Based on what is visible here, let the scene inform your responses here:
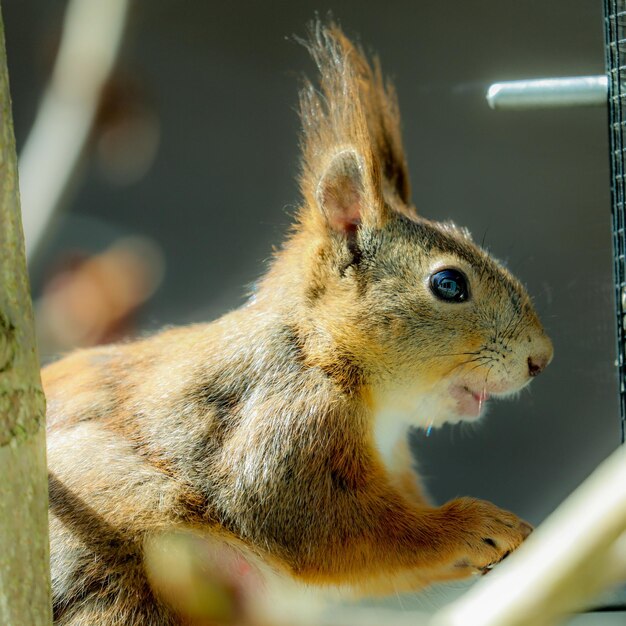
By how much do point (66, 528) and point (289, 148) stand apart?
6.30 ft

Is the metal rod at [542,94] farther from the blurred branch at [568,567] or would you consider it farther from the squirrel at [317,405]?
the blurred branch at [568,567]

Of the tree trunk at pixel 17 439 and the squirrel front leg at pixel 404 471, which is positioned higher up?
the tree trunk at pixel 17 439

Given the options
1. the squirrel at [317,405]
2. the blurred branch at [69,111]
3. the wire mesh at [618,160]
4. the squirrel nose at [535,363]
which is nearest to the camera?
the squirrel at [317,405]

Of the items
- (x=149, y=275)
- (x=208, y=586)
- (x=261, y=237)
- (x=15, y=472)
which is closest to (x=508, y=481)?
(x=261, y=237)

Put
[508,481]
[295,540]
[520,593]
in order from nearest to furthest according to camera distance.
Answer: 1. [520,593]
2. [295,540]
3. [508,481]

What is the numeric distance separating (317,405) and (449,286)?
365 mm

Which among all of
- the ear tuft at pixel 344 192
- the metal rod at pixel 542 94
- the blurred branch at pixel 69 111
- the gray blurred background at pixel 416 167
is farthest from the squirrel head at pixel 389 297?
the gray blurred background at pixel 416 167

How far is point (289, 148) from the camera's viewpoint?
3344 millimetres

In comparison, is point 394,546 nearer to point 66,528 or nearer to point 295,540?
point 295,540

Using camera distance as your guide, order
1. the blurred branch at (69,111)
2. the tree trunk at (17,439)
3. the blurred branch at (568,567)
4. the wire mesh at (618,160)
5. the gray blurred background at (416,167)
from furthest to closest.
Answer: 1. the gray blurred background at (416,167)
2. the blurred branch at (69,111)
3. the wire mesh at (618,160)
4. the tree trunk at (17,439)
5. the blurred branch at (568,567)

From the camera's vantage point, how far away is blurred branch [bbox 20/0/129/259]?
2.40 meters

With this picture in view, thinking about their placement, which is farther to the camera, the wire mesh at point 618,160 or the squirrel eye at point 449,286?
the wire mesh at point 618,160

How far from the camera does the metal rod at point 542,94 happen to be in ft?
6.05

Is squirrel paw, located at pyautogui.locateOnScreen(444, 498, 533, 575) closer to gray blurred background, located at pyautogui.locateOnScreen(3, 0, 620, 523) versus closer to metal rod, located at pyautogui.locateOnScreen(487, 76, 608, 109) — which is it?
metal rod, located at pyautogui.locateOnScreen(487, 76, 608, 109)
